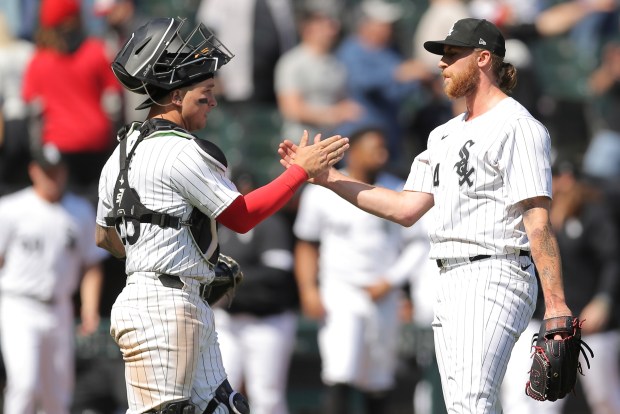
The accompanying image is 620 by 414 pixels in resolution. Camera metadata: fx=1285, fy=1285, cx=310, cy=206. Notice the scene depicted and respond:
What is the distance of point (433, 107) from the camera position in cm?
1223

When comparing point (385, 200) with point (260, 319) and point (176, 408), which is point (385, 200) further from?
point (260, 319)

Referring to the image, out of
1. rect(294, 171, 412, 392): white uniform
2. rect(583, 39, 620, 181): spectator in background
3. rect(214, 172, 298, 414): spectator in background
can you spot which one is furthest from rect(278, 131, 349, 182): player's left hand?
rect(583, 39, 620, 181): spectator in background

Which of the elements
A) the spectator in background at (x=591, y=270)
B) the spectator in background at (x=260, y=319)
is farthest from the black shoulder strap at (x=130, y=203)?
the spectator in background at (x=591, y=270)

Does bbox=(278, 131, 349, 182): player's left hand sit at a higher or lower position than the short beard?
lower

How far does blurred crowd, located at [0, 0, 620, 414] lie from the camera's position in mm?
10367

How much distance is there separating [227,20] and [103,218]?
6784 millimetres

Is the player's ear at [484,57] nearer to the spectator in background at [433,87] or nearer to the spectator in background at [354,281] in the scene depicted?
the spectator in background at [354,281]

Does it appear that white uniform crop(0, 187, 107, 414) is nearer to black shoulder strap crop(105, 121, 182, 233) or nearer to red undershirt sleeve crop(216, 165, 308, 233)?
black shoulder strap crop(105, 121, 182, 233)

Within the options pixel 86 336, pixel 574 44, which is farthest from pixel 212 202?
pixel 574 44

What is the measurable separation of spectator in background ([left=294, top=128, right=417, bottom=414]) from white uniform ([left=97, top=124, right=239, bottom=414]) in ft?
15.9

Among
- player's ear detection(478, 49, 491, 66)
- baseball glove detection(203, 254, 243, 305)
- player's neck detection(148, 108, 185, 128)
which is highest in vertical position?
player's ear detection(478, 49, 491, 66)

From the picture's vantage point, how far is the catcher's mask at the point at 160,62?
546cm

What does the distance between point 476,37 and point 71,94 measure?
6368mm

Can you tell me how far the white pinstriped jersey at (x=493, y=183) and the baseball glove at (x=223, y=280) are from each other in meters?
0.96
